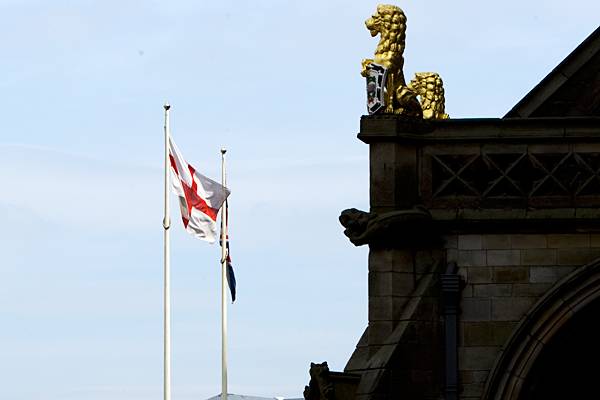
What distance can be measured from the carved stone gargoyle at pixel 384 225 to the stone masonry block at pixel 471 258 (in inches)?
21.2

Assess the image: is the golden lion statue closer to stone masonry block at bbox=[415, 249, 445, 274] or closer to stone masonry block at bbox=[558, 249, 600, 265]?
stone masonry block at bbox=[415, 249, 445, 274]

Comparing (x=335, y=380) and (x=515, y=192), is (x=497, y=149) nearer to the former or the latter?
(x=515, y=192)

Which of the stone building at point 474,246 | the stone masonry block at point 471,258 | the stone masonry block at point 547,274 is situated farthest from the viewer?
the stone masonry block at point 471,258

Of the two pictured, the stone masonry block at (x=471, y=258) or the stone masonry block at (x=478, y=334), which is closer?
the stone masonry block at (x=478, y=334)

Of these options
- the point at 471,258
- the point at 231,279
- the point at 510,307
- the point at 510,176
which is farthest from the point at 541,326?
the point at 231,279

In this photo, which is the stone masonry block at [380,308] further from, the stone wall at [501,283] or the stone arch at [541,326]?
the stone arch at [541,326]

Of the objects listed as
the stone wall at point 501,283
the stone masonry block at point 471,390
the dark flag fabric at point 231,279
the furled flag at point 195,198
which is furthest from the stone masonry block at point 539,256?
the dark flag fabric at point 231,279

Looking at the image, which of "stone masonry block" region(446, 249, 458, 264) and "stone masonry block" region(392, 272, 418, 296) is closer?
"stone masonry block" region(392, 272, 418, 296)

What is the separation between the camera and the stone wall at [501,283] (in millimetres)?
32250

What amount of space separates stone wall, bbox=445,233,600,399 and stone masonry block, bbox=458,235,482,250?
1.8 inches

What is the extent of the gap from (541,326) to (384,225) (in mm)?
2257

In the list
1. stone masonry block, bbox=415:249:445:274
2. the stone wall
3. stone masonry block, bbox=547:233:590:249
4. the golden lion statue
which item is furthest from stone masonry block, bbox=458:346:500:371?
the golden lion statue

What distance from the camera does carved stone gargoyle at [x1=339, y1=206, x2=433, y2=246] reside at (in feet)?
106

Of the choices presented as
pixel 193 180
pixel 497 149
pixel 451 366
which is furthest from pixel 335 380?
pixel 193 180
